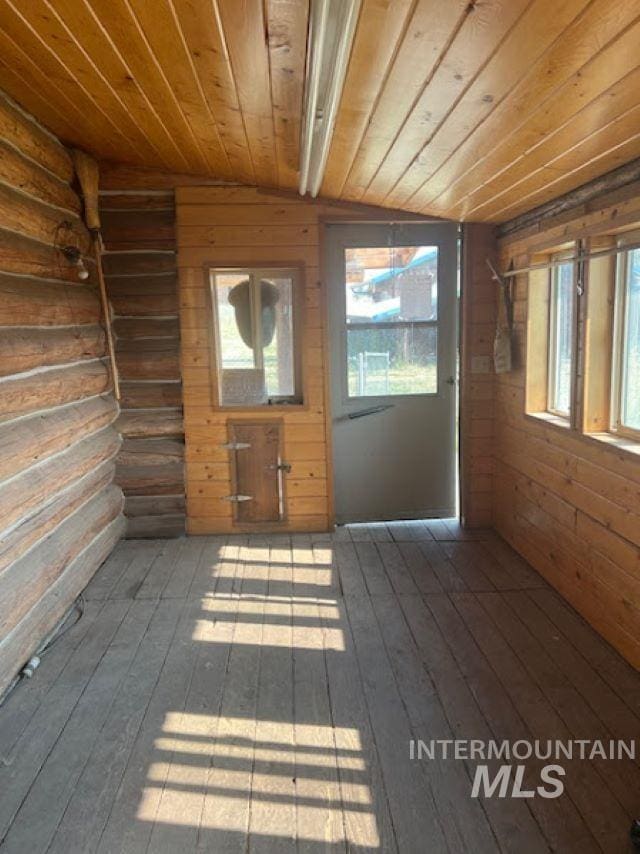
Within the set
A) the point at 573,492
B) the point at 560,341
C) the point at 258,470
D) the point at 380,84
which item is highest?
the point at 380,84

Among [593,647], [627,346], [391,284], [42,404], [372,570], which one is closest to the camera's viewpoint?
[593,647]

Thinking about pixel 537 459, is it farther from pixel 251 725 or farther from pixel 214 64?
pixel 214 64

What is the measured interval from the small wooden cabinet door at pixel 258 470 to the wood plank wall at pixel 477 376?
4.36 feet

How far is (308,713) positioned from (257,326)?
2.51 meters

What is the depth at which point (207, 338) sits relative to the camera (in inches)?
152

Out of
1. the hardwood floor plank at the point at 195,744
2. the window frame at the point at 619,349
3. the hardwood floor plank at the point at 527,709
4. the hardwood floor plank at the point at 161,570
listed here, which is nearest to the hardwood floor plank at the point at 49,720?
the hardwood floor plank at the point at 161,570

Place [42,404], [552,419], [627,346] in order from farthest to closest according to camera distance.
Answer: [552,419] < [42,404] < [627,346]

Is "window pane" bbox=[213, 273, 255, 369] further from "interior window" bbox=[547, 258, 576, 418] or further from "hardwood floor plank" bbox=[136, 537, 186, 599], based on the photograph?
"interior window" bbox=[547, 258, 576, 418]

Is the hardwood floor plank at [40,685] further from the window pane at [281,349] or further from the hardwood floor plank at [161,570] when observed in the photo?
the window pane at [281,349]

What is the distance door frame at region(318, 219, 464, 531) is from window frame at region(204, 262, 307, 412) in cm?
16

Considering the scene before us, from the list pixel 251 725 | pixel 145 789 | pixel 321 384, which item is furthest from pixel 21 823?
pixel 321 384

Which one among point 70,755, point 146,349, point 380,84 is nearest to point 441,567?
point 70,755

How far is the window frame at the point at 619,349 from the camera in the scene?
2609 millimetres

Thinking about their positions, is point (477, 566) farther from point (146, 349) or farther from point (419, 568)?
point (146, 349)
